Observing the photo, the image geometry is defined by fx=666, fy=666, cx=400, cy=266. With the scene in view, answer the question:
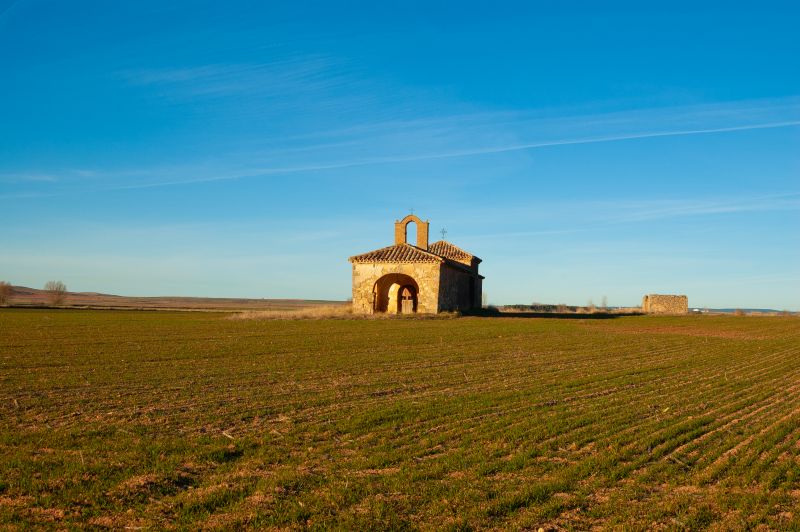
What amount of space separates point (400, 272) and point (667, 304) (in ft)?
97.6

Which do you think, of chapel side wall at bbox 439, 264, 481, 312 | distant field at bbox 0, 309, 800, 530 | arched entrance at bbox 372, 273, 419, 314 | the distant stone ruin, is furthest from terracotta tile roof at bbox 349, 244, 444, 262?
distant field at bbox 0, 309, 800, 530

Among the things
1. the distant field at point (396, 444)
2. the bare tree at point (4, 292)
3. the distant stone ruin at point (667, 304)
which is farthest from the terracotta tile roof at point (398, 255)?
the bare tree at point (4, 292)

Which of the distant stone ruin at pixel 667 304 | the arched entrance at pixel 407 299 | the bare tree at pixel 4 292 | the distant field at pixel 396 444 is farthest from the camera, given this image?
the bare tree at pixel 4 292

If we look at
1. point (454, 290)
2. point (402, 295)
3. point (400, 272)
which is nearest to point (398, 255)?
point (400, 272)

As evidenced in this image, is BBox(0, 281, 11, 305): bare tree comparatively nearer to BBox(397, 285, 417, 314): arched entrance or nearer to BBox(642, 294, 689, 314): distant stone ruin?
BBox(397, 285, 417, 314): arched entrance

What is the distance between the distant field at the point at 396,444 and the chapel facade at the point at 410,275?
90.4 feet

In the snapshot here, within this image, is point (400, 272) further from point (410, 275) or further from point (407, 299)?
point (407, 299)

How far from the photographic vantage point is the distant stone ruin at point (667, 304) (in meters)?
60.8

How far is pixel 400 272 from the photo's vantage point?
44438mm

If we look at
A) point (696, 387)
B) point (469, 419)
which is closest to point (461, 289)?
point (696, 387)

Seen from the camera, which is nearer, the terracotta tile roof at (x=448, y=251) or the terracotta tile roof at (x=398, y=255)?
the terracotta tile roof at (x=398, y=255)

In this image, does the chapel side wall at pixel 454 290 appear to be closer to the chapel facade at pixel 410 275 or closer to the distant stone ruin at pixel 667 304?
the chapel facade at pixel 410 275

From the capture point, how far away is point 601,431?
8.81 meters

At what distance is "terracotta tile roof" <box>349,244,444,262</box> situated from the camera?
43906 mm
